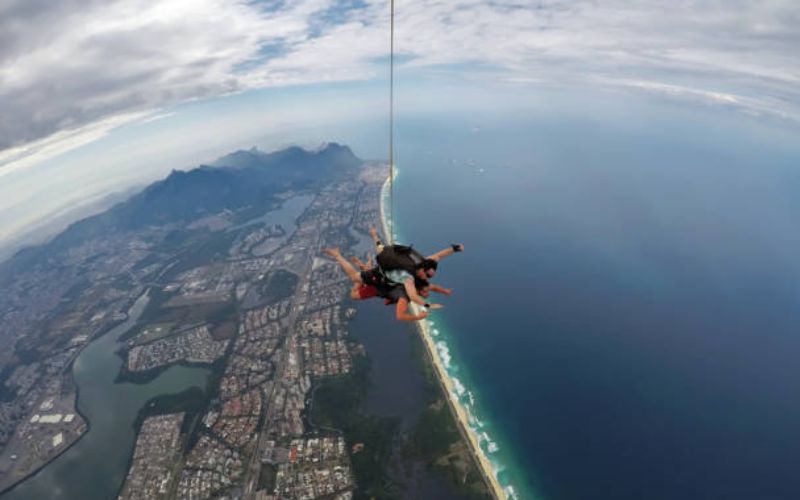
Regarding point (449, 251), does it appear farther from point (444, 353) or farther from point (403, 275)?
point (444, 353)

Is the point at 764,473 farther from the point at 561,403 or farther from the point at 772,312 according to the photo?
the point at 772,312

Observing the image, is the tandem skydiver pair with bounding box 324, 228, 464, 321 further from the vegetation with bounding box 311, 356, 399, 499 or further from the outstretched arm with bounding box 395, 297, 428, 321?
the vegetation with bounding box 311, 356, 399, 499

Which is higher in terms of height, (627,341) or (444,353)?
(444,353)

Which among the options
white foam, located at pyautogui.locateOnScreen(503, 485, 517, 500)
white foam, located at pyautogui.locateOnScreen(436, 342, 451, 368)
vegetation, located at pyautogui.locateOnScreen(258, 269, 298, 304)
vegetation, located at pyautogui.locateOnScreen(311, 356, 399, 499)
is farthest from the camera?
vegetation, located at pyautogui.locateOnScreen(258, 269, 298, 304)

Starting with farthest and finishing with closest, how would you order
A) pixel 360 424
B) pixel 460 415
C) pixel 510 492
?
pixel 360 424, pixel 460 415, pixel 510 492

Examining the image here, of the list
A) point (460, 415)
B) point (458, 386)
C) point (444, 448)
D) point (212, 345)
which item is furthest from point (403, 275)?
point (212, 345)

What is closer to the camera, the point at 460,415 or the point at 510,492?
the point at 510,492

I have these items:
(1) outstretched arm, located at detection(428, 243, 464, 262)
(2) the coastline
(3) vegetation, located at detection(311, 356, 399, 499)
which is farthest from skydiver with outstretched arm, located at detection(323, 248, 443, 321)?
(3) vegetation, located at detection(311, 356, 399, 499)
